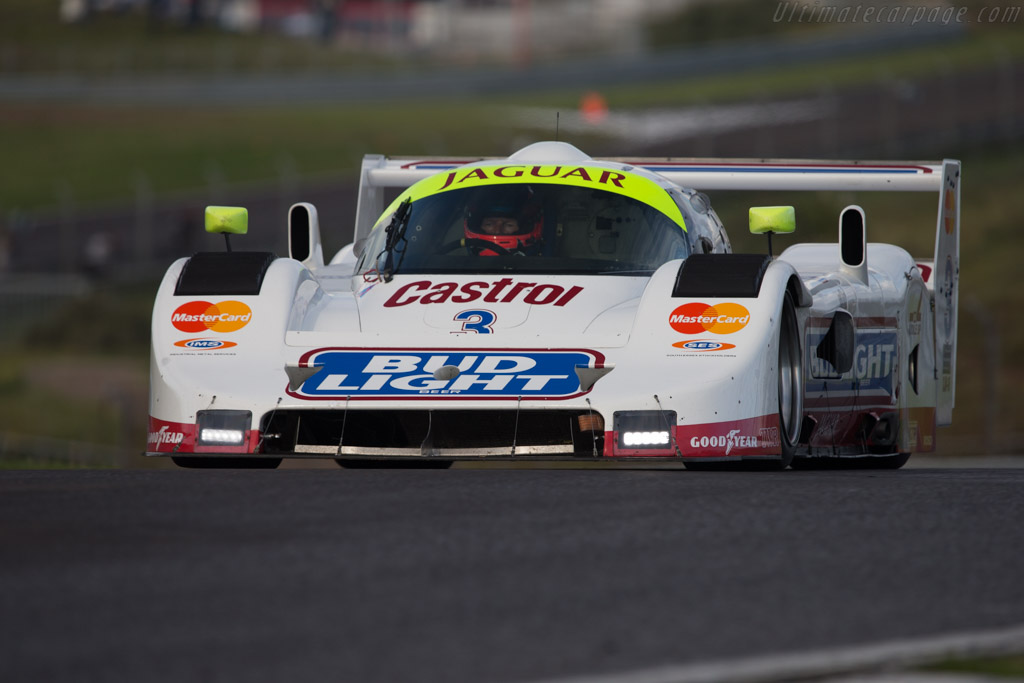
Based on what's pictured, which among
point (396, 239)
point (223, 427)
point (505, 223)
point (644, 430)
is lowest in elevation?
point (223, 427)

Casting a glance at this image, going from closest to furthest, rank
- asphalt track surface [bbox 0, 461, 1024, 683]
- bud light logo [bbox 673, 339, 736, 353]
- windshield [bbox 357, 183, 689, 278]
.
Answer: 1. asphalt track surface [bbox 0, 461, 1024, 683]
2. bud light logo [bbox 673, 339, 736, 353]
3. windshield [bbox 357, 183, 689, 278]

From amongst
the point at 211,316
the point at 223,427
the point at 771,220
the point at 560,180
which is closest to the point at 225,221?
the point at 211,316

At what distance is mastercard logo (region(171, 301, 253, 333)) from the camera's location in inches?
308

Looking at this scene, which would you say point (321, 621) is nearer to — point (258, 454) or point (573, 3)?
point (258, 454)

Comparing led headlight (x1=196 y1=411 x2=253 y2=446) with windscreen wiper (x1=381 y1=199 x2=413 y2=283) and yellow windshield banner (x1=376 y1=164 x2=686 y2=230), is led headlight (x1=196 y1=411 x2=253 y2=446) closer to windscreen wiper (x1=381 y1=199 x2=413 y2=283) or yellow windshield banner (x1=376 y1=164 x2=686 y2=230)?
windscreen wiper (x1=381 y1=199 x2=413 y2=283)

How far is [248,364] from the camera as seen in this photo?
766cm

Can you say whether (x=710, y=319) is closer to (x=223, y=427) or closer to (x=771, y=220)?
(x=771, y=220)

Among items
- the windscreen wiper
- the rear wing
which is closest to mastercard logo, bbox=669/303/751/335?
the windscreen wiper

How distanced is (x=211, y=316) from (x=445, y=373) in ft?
3.80

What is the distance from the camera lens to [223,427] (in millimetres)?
7523

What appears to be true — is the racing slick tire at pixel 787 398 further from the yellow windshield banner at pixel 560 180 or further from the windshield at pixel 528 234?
the yellow windshield banner at pixel 560 180

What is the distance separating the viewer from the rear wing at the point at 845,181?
10969 millimetres

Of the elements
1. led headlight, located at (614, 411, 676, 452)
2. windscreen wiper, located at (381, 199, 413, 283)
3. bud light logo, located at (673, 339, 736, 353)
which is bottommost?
led headlight, located at (614, 411, 676, 452)

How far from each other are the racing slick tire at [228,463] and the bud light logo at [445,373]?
0.75 m
